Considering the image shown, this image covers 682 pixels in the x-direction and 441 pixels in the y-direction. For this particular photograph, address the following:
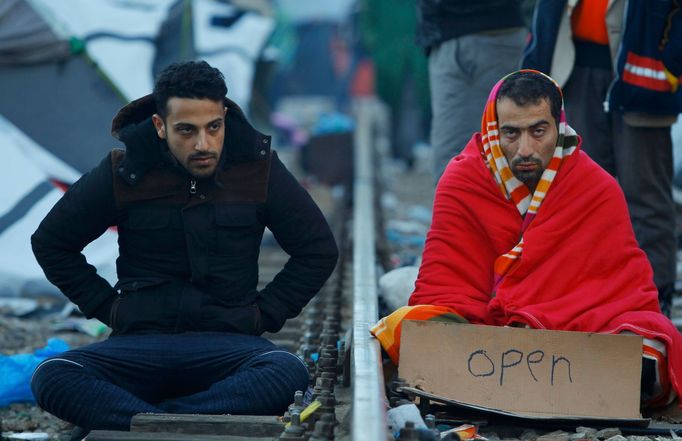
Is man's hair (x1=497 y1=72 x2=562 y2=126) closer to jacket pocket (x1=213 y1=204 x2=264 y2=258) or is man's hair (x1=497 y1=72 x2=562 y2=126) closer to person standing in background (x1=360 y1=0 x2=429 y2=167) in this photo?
jacket pocket (x1=213 y1=204 x2=264 y2=258)

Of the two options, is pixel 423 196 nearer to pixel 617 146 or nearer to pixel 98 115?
pixel 98 115

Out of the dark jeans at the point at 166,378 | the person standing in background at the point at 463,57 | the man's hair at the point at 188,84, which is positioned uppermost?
the person standing in background at the point at 463,57

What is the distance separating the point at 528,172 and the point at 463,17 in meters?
1.98

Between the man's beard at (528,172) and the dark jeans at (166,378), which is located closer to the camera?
the dark jeans at (166,378)

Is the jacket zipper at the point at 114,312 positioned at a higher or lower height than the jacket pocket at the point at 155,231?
lower

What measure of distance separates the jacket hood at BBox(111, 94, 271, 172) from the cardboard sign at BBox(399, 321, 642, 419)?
2.70 ft

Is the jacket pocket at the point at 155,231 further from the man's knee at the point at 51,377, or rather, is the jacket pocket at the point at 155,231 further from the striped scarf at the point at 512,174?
the striped scarf at the point at 512,174

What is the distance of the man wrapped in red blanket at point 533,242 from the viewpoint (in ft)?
15.9

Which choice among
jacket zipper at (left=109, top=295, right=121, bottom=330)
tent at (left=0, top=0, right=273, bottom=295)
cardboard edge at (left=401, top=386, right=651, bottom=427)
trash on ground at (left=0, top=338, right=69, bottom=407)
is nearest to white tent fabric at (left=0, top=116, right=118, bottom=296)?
tent at (left=0, top=0, right=273, bottom=295)

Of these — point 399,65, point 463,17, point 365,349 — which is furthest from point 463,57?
point 399,65

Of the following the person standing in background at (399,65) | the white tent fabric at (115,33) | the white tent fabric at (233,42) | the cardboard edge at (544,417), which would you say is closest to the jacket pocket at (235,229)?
the cardboard edge at (544,417)

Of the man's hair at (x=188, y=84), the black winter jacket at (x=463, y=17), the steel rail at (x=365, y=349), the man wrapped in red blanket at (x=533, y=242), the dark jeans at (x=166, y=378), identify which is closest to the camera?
the steel rail at (x=365, y=349)

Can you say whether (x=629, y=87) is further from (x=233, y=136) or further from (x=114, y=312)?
(x=114, y=312)

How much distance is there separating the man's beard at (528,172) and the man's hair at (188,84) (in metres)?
1.12
